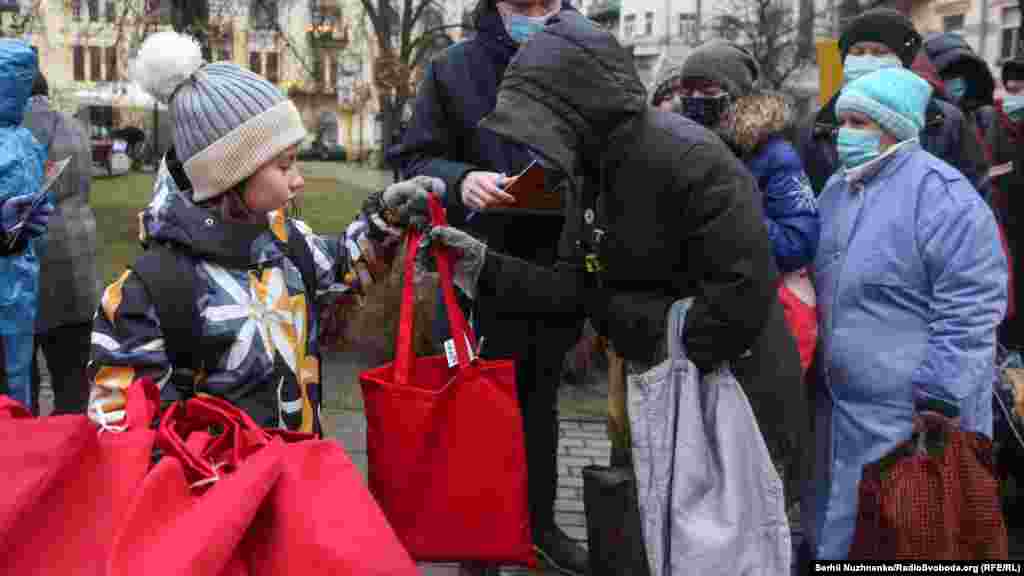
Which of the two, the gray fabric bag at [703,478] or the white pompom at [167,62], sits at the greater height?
the white pompom at [167,62]

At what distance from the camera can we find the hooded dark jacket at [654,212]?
268 centimetres

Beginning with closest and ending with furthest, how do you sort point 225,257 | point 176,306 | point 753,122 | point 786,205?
point 176,306
point 225,257
point 786,205
point 753,122

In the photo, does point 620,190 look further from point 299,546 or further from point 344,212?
point 344,212

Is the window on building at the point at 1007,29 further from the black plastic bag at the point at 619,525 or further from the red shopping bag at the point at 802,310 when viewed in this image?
the black plastic bag at the point at 619,525

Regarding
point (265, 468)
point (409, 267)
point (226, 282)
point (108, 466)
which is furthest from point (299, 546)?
point (409, 267)

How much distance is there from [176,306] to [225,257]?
194 millimetres

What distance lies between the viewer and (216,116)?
2.76 metres

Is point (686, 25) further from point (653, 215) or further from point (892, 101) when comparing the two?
point (653, 215)

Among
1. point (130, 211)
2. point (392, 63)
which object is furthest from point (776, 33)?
point (130, 211)

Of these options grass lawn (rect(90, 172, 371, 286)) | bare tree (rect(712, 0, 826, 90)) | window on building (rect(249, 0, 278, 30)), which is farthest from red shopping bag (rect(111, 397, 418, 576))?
bare tree (rect(712, 0, 826, 90))

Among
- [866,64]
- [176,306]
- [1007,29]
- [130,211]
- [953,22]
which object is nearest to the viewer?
[176,306]

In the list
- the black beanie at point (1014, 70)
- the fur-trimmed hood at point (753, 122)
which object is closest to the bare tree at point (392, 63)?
the black beanie at point (1014, 70)

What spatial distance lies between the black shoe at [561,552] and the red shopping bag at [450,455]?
1.19m

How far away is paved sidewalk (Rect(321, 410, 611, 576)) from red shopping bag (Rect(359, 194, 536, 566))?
5.91 feet
